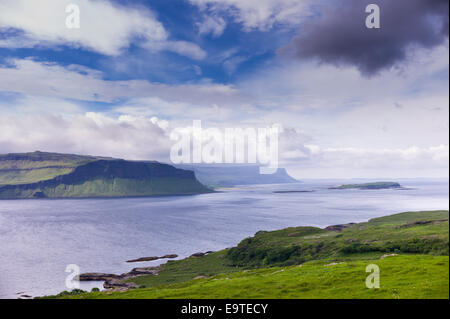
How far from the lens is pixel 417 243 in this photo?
230ft

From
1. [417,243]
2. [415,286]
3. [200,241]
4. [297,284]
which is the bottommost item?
[200,241]

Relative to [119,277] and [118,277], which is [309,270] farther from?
[118,277]

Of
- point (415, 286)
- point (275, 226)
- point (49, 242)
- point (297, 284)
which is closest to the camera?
point (415, 286)

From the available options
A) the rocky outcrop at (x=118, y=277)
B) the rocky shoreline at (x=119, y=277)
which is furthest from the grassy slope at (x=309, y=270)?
the rocky outcrop at (x=118, y=277)

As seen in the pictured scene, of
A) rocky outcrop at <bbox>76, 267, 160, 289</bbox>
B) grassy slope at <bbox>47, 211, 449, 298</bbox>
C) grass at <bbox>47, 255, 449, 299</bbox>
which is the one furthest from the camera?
rocky outcrop at <bbox>76, 267, 160, 289</bbox>

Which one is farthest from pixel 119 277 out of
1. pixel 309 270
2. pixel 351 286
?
pixel 351 286

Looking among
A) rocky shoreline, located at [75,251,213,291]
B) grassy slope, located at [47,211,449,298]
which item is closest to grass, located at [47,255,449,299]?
grassy slope, located at [47,211,449,298]

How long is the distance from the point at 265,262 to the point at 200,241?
57965 millimetres

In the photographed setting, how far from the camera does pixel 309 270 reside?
4075cm

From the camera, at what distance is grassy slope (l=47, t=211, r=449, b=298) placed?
27.3m

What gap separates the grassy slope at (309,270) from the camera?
27328 mm

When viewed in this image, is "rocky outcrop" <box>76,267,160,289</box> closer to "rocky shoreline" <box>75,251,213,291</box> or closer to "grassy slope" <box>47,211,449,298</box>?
"rocky shoreline" <box>75,251,213,291</box>
